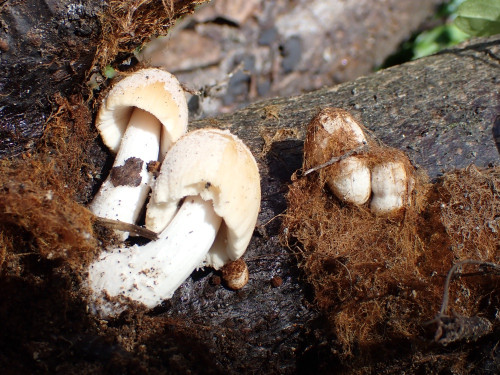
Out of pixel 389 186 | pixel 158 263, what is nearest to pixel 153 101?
pixel 158 263

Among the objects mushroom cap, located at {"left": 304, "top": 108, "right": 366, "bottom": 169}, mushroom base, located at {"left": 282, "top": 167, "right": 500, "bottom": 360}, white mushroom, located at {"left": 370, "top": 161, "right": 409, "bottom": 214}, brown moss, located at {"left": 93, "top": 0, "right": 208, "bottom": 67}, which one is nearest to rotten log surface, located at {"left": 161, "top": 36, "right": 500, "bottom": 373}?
mushroom base, located at {"left": 282, "top": 167, "right": 500, "bottom": 360}

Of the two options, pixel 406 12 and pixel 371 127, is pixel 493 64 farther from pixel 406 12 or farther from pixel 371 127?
pixel 406 12

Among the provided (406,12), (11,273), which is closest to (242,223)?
(11,273)

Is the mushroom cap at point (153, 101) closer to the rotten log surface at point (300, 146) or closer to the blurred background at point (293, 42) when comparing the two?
the rotten log surface at point (300, 146)

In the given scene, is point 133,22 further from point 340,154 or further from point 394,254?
point 394,254

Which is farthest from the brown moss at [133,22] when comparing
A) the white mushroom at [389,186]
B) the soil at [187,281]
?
the white mushroom at [389,186]

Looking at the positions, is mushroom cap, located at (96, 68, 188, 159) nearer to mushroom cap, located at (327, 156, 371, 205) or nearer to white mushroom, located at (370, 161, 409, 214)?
mushroom cap, located at (327, 156, 371, 205)

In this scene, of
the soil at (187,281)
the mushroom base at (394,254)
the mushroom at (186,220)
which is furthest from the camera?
the mushroom base at (394,254)
